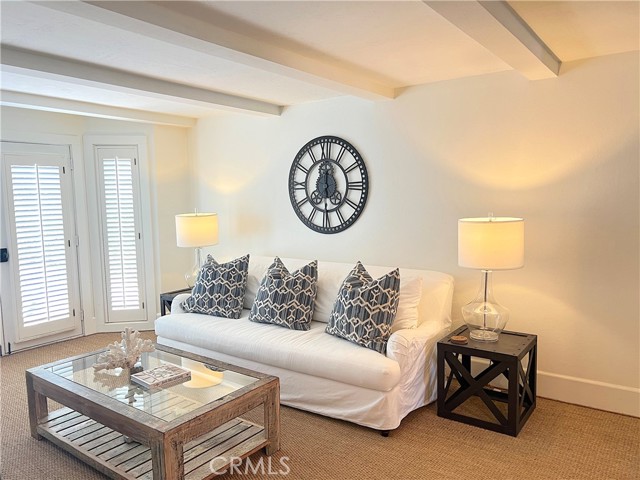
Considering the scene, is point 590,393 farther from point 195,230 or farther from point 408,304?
point 195,230

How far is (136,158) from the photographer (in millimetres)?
5070

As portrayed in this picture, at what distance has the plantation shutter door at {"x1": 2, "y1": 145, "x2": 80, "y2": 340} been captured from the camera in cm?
446

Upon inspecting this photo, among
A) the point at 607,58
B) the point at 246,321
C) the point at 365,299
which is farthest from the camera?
the point at 246,321

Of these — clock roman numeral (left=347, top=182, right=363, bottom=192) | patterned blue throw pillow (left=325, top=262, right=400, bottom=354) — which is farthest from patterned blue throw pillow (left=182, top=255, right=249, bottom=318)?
clock roman numeral (left=347, top=182, right=363, bottom=192)

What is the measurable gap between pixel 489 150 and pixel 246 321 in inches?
89.0

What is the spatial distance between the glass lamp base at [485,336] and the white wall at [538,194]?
17.1 inches

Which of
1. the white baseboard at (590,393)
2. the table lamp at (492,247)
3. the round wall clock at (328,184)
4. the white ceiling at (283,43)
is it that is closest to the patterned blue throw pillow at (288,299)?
the round wall clock at (328,184)

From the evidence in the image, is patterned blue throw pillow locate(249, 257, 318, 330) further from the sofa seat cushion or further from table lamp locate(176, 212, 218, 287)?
table lamp locate(176, 212, 218, 287)

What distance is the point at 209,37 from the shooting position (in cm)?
236

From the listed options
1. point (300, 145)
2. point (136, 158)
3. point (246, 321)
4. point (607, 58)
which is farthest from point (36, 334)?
point (607, 58)

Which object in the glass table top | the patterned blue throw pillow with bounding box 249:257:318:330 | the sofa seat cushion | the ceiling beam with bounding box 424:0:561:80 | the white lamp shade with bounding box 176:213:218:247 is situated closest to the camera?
the ceiling beam with bounding box 424:0:561:80

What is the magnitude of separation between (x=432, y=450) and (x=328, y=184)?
2340 millimetres

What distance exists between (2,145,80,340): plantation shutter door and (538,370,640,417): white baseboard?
4451 millimetres

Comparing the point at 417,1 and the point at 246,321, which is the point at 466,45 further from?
the point at 246,321
